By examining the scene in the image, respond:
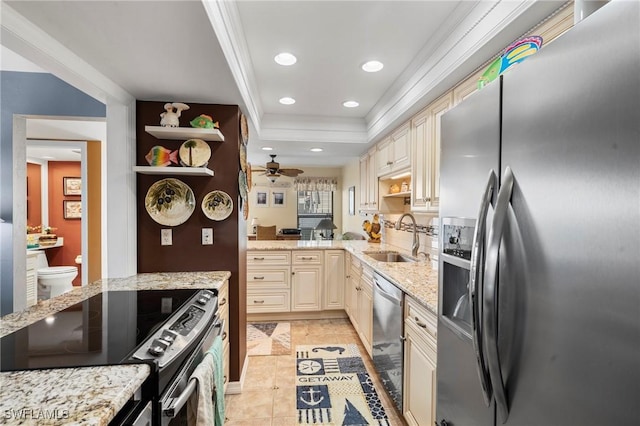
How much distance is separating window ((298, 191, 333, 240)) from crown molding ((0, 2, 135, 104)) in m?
5.96

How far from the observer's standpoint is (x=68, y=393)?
75 cm

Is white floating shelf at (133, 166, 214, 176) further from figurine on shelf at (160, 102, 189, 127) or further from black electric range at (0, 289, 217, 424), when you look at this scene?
black electric range at (0, 289, 217, 424)

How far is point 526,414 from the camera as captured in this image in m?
0.71

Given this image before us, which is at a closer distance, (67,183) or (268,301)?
(268,301)

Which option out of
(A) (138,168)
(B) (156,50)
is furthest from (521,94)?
(A) (138,168)

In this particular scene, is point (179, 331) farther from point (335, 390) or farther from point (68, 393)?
point (335, 390)

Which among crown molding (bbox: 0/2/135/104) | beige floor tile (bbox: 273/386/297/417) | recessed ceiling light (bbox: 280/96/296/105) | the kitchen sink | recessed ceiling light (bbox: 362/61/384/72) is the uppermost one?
recessed ceiling light (bbox: 280/96/296/105)

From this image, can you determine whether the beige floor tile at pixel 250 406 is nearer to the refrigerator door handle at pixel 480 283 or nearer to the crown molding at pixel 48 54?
the refrigerator door handle at pixel 480 283

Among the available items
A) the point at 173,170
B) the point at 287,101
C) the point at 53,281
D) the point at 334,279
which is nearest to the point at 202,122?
the point at 173,170

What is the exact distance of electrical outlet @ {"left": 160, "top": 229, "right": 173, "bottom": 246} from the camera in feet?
7.23

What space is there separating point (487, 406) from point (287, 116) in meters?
3.19

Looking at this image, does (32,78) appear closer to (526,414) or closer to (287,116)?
(287,116)

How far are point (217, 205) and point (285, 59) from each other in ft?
3.87

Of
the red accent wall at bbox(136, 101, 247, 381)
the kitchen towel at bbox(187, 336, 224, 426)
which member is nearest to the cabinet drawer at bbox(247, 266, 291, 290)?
the red accent wall at bbox(136, 101, 247, 381)
